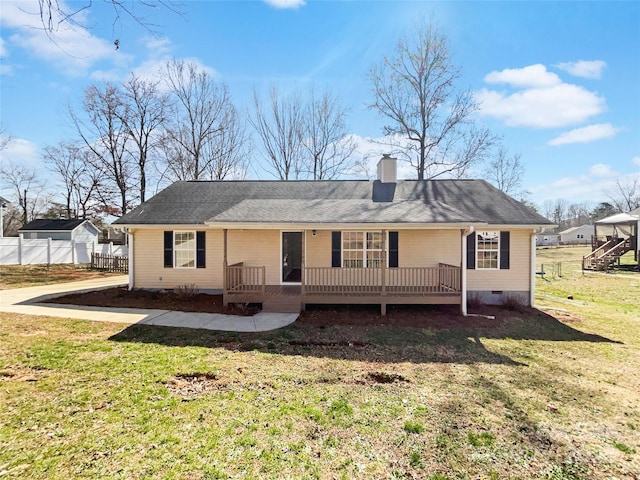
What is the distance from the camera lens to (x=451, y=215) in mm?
9258

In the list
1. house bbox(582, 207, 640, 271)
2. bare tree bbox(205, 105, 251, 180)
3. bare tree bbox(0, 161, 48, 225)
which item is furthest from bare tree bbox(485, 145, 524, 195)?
bare tree bbox(0, 161, 48, 225)

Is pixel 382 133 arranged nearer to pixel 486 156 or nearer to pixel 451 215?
pixel 486 156

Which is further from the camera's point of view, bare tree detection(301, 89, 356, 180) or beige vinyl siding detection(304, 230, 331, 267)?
bare tree detection(301, 89, 356, 180)

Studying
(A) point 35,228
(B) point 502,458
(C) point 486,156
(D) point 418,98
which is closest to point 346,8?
(B) point 502,458

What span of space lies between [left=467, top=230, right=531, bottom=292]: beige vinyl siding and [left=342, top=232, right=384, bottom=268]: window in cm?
330

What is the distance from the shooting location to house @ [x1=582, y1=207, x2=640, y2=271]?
22141 millimetres

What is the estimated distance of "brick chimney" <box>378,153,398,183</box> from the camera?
1350 cm

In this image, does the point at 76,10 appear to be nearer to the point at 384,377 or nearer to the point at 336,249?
the point at 384,377

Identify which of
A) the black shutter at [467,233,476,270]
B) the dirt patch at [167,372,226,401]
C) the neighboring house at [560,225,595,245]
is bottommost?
the dirt patch at [167,372,226,401]

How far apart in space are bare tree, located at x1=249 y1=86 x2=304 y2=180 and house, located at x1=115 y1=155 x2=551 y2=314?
12633 millimetres

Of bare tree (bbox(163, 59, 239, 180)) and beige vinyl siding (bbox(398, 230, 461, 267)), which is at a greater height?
bare tree (bbox(163, 59, 239, 180))

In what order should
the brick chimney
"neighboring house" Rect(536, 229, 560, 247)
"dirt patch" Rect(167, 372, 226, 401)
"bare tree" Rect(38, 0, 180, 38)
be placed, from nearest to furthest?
"bare tree" Rect(38, 0, 180, 38) → "dirt patch" Rect(167, 372, 226, 401) → the brick chimney → "neighboring house" Rect(536, 229, 560, 247)

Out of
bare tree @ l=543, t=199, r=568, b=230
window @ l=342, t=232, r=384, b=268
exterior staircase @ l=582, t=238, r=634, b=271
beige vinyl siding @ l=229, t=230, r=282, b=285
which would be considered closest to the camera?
window @ l=342, t=232, r=384, b=268

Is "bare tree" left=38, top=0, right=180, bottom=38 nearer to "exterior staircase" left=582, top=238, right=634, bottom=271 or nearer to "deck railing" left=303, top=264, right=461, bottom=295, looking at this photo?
"deck railing" left=303, top=264, right=461, bottom=295
